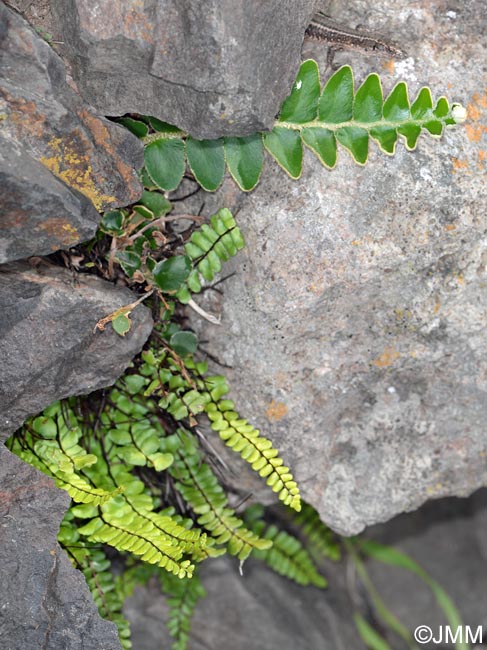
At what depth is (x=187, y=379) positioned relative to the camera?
305cm

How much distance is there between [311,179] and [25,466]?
160cm

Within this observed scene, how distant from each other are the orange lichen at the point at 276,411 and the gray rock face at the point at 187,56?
121 cm

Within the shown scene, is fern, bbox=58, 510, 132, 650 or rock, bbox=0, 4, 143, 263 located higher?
rock, bbox=0, 4, 143, 263

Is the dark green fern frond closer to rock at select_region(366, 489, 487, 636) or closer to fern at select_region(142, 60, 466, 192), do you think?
rock at select_region(366, 489, 487, 636)

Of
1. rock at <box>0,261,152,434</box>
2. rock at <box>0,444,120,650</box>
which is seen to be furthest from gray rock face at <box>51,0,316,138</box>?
rock at <box>0,444,120,650</box>

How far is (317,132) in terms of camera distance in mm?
2777

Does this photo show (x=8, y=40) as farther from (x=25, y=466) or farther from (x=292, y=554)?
(x=292, y=554)

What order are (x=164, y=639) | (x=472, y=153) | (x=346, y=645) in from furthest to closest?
(x=346, y=645), (x=164, y=639), (x=472, y=153)

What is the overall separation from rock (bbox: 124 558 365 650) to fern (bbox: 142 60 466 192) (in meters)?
2.34

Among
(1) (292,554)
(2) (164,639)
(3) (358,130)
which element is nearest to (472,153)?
(3) (358,130)

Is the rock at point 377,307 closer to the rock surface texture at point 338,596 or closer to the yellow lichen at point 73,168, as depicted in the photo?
the yellow lichen at point 73,168

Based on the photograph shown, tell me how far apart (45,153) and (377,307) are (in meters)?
1.50

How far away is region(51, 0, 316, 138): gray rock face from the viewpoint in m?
2.41

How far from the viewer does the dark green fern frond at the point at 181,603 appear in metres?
3.54
